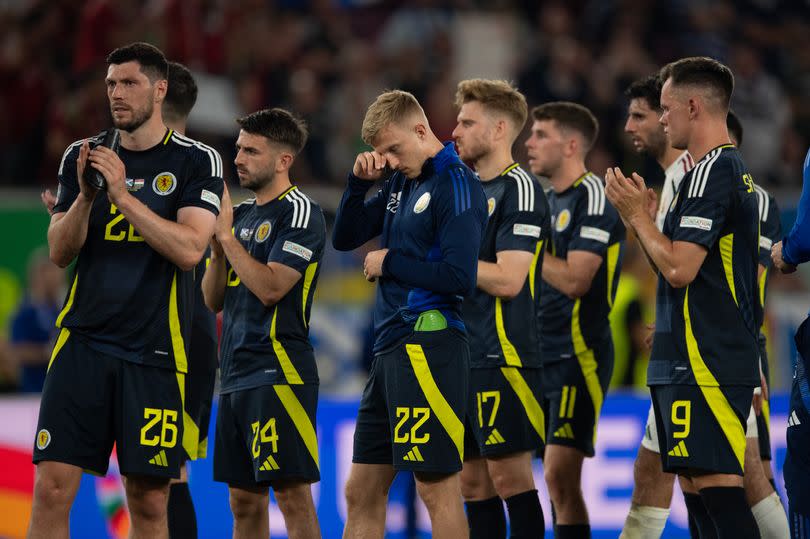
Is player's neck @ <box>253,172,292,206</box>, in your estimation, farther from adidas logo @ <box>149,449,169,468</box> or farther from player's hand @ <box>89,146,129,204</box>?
adidas logo @ <box>149,449,169,468</box>

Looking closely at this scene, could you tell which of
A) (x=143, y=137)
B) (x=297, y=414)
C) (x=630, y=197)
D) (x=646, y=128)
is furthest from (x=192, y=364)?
(x=646, y=128)

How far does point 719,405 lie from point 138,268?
2683 millimetres

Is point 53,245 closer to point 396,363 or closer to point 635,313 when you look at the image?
point 396,363

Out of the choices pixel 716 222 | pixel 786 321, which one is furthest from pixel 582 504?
pixel 786 321

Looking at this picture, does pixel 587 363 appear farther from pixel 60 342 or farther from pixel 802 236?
pixel 60 342

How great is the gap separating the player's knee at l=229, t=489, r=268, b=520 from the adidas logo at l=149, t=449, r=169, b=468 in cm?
88

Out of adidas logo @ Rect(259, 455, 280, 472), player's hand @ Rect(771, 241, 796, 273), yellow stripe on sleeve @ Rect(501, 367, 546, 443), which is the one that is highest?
player's hand @ Rect(771, 241, 796, 273)

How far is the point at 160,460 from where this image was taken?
5695 mm

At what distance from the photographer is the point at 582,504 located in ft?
23.8

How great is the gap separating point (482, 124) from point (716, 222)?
69.4 inches

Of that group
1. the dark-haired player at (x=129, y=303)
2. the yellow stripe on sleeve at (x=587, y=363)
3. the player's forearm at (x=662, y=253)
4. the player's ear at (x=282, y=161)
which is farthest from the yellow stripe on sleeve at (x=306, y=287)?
the player's forearm at (x=662, y=253)

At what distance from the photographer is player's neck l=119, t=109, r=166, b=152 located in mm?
5898

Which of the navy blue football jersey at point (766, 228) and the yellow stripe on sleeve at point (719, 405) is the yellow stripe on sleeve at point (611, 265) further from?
the yellow stripe on sleeve at point (719, 405)

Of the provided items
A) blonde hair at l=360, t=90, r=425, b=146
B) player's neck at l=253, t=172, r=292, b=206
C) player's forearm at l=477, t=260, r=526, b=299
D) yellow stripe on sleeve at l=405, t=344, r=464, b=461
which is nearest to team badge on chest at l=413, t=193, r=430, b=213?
blonde hair at l=360, t=90, r=425, b=146
